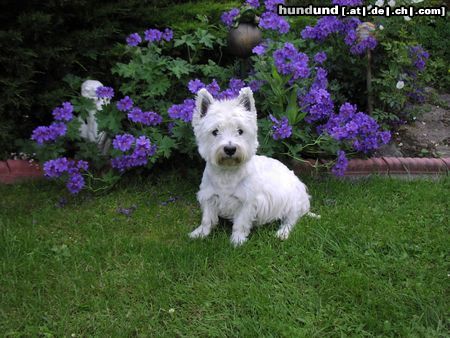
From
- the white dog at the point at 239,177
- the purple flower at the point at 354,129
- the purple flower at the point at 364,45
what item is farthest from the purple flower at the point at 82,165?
the purple flower at the point at 364,45

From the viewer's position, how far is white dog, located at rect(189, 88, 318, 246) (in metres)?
3.26

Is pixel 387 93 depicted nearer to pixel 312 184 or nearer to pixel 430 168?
pixel 430 168

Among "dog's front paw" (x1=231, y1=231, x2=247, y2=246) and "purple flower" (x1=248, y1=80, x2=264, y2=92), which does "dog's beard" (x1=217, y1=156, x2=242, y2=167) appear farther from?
"purple flower" (x1=248, y1=80, x2=264, y2=92)

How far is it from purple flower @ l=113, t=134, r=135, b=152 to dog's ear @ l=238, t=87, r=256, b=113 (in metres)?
1.14

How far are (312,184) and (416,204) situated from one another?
0.92 m

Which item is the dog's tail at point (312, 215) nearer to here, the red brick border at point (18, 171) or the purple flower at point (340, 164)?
the purple flower at point (340, 164)

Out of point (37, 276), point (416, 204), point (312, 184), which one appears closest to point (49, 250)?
point (37, 276)

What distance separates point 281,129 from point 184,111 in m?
0.86

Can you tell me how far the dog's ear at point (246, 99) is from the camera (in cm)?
329

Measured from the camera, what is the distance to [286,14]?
547 centimetres

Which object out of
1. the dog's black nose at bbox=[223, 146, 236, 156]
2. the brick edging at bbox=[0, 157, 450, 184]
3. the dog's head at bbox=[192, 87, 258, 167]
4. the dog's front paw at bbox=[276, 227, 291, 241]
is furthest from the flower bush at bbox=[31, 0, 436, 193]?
the dog's black nose at bbox=[223, 146, 236, 156]

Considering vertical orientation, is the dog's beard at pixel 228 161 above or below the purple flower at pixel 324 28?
below

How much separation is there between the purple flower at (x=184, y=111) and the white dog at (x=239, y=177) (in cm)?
58

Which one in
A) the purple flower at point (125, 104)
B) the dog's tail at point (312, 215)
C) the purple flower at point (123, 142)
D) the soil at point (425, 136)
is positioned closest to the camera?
the dog's tail at point (312, 215)
